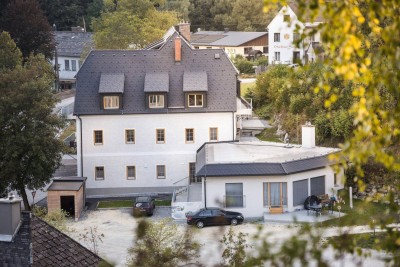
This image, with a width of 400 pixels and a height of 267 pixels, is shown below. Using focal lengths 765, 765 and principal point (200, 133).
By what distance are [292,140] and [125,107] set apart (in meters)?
10.0

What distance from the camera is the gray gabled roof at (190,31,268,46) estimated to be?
3354 inches

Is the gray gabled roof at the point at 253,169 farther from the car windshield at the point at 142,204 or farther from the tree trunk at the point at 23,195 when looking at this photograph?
→ the tree trunk at the point at 23,195

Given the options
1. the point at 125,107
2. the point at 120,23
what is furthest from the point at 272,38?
the point at 125,107

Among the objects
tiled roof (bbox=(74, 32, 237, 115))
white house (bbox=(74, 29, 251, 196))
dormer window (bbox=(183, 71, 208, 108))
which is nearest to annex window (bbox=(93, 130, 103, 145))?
white house (bbox=(74, 29, 251, 196))

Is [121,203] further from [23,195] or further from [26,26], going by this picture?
[26,26]

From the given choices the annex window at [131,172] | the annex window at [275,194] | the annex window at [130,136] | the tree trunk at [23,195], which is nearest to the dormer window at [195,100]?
the annex window at [130,136]

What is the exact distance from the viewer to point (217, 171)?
112 ft

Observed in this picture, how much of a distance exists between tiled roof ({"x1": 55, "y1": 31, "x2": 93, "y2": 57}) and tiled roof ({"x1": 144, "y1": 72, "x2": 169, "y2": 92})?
3640 centimetres

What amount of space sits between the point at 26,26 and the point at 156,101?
89.5 feet

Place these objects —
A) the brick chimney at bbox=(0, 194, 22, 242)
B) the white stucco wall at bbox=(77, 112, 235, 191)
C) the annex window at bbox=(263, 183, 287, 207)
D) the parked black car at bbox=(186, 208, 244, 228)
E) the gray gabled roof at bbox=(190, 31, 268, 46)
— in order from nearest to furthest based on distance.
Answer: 1. the brick chimney at bbox=(0, 194, 22, 242)
2. the parked black car at bbox=(186, 208, 244, 228)
3. the annex window at bbox=(263, 183, 287, 207)
4. the white stucco wall at bbox=(77, 112, 235, 191)
5. the gray gabled roof at bbox=(190, 31, 268, 46)

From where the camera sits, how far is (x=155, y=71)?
40.9 meters

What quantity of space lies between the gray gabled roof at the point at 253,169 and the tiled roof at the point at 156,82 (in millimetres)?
6894

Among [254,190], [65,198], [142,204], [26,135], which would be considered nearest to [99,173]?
[65,198]

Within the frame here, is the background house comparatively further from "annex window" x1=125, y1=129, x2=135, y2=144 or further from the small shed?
the small shed
